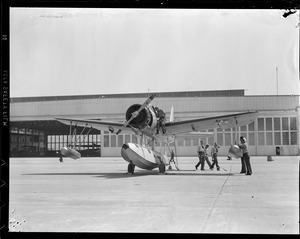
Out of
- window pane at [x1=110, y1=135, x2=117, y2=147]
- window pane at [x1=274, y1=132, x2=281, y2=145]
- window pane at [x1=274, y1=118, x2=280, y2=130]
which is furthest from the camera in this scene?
window pane at [x1=110, y1=135, x2=117, y2=147]

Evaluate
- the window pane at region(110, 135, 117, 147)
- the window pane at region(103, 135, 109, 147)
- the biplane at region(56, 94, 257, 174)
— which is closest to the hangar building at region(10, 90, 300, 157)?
the window pane at region(103, 135, 109, 147)

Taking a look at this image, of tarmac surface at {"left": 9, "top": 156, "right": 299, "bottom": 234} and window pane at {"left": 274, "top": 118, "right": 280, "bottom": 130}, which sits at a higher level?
window pane at {"left": 274, "top": 118, "right": 280, "bottom": 130}

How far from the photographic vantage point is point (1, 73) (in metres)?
5.58

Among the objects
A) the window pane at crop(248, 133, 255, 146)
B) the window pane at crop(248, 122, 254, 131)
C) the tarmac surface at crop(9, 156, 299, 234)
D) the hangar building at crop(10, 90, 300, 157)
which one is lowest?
the tarmac surface at crop(9, 156, 299, 234)

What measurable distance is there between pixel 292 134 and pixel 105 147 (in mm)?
27004

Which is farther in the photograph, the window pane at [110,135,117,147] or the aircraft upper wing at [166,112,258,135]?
the window pane at [110,135,117,147]

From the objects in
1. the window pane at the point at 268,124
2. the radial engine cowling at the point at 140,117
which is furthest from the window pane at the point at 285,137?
the radial engine cowling at the point at 140,117

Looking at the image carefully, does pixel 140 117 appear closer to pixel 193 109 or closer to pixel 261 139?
pixel 193 109

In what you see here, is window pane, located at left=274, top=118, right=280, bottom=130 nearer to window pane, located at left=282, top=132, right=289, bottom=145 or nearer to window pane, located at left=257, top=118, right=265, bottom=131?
window pane, located at left=282, top=132, right=289, bottom=145

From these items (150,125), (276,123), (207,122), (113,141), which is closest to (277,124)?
(276,123)

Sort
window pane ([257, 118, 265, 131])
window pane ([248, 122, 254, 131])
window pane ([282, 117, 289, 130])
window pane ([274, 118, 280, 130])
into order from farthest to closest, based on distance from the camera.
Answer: window pane ([248, 122, 254, 131]) < window pane ([257, 118, 265, 131]) < window pane ([274, 118, 280, 130]) < window pane ([282, 117, 289, 130])
